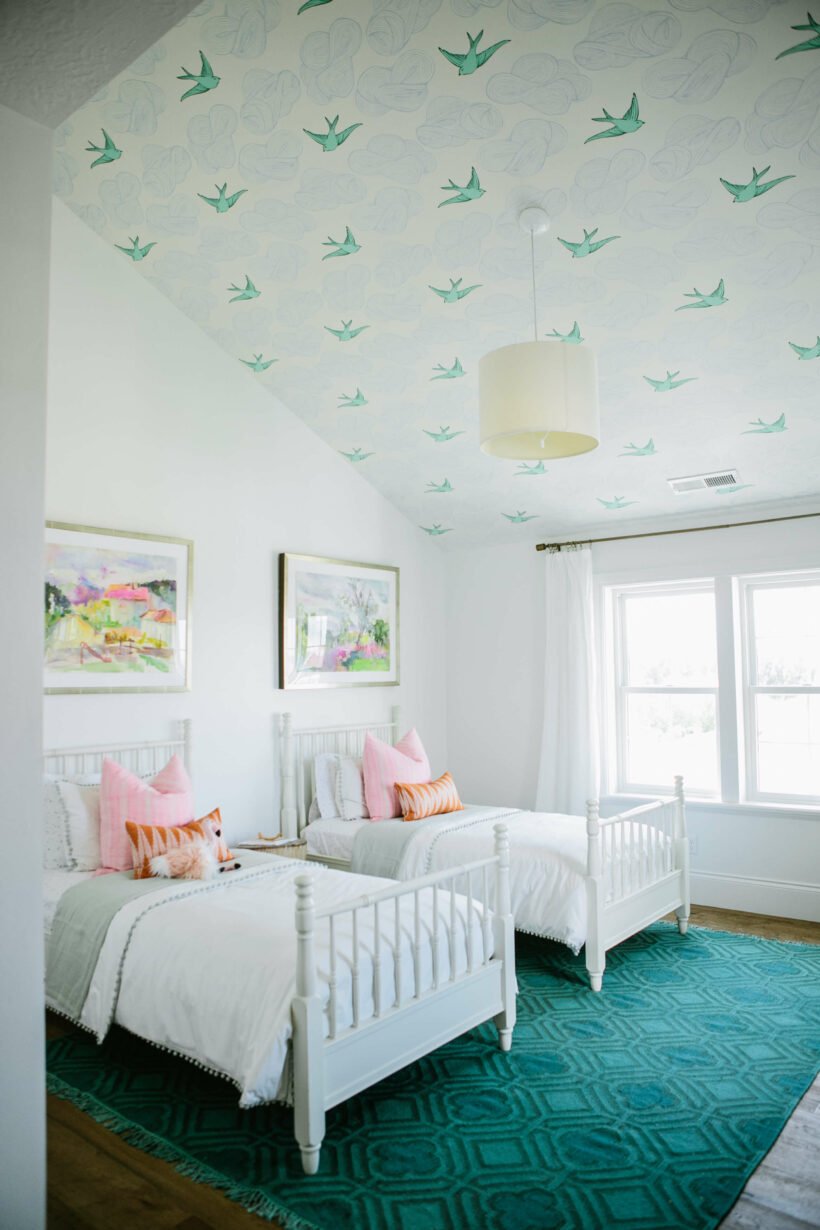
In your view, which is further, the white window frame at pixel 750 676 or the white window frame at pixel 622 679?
the white window frame at pixel 622 679

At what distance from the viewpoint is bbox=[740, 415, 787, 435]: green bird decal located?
161 inches

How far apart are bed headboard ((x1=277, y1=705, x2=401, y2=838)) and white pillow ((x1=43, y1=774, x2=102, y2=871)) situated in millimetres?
1290

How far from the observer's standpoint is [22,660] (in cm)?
143

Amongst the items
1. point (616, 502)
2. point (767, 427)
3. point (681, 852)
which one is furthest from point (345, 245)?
point (681, 852)

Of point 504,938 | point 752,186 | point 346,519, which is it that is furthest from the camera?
point 346,519

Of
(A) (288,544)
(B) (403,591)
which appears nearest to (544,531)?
(B) (403,591)

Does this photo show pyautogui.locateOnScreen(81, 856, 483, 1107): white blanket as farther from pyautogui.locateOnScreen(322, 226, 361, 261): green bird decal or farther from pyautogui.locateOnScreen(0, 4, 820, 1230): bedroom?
pyautogui.locateOnScreen(322, 226, 361, 261): green bird decal

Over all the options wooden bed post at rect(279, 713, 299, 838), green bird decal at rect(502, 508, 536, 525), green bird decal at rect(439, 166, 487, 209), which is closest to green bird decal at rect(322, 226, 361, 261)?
green bird decal at rect(439, 166, 487, 209)

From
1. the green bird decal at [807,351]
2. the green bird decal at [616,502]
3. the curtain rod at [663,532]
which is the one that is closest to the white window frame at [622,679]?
the curtain rod at [663,532]

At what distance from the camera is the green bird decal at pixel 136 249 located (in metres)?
4.00

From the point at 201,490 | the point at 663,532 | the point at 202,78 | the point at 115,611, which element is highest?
the point at 202,78

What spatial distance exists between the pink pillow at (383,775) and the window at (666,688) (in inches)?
56.0

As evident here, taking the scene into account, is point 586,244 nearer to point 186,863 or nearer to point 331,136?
point 331,136

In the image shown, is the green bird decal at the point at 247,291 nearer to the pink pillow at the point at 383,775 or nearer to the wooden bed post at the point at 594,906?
the pink pillow at the point at 383,775
